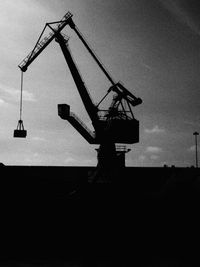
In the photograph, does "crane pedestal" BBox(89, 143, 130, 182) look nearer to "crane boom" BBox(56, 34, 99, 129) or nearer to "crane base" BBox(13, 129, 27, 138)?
"crane boom" BBox(56, 34, 99, 129)
